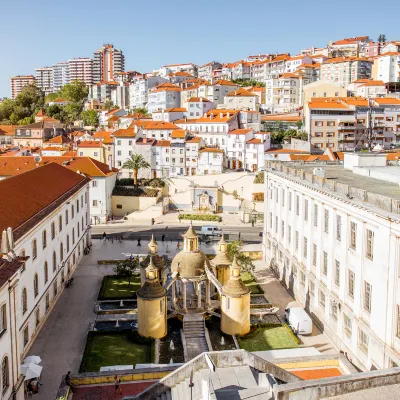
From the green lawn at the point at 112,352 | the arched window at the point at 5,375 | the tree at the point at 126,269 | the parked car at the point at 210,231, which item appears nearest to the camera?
the arched window at the point at 5,375

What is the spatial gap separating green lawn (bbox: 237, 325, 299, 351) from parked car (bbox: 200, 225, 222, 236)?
95.1 feet

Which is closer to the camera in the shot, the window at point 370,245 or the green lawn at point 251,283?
the window at point 370,245

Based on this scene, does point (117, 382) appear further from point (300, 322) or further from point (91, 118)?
point (91, 118)

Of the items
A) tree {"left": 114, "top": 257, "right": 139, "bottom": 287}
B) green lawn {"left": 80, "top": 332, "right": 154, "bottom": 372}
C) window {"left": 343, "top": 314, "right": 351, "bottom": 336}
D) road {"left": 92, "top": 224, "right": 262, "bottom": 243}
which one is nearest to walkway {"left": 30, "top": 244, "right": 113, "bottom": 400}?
green lawn {"left": 80, "top": 332, "right": 154, "bottom": 372}

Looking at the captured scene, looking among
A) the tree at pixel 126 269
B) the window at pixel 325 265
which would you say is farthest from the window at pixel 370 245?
the tree at pixel 126 269

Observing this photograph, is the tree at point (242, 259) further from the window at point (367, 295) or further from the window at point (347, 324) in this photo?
the window at point (367, 295)

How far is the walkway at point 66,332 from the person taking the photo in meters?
28.0

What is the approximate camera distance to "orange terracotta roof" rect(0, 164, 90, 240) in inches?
1223

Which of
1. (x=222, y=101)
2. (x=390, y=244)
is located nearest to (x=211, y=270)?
(x=390, y=244)

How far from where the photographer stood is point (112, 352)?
3052 cm

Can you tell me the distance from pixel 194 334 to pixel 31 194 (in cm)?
1628

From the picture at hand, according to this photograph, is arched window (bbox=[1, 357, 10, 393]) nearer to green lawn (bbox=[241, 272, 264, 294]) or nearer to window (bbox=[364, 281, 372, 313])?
window (bbox=[364, 281, 372, 313])

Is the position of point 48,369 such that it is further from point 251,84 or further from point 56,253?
point 251,84

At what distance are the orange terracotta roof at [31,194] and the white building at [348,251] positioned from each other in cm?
1900
